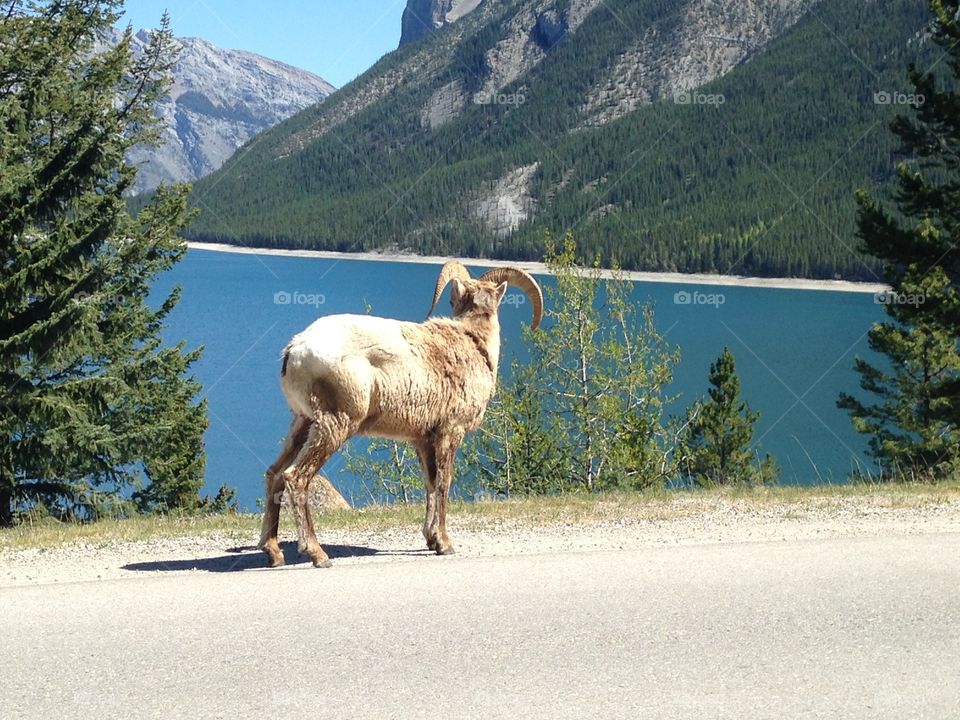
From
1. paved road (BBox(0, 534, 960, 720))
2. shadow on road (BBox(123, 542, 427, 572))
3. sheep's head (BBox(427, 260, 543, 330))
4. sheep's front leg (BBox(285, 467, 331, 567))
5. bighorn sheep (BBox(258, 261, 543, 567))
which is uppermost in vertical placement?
sheep's head (BBox(427, 260, 543, 330))

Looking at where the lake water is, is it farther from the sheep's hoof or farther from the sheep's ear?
the sheep's hoof

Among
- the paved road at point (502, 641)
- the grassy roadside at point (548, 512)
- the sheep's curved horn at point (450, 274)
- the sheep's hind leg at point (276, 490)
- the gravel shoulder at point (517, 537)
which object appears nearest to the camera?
the paved road at point (502, 641)

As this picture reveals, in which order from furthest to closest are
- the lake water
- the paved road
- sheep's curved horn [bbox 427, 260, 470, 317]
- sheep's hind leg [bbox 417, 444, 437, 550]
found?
the lake water < sheep's curved horn [bbox 427, 260, 470, 317] < sheep's hind leg [bbox 417, 444, 437, 550] < the paved road

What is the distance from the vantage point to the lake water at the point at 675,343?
48.1 metres

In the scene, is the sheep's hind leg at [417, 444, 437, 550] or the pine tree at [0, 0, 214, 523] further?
the pine tree at [0, 0, 214, 523]

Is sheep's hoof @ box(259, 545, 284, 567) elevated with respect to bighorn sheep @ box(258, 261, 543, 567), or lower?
lower

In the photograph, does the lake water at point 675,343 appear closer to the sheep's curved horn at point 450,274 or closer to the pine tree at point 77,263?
the pine tree at point 77,263

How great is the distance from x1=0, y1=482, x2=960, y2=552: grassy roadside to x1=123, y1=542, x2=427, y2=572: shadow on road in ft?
1.99

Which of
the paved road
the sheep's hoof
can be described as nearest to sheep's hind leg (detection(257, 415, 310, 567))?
the sheep's hoof

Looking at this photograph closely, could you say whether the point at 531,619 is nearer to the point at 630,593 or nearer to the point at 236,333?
the point at 630,593

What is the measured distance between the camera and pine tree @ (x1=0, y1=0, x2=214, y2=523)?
1459 centimetres

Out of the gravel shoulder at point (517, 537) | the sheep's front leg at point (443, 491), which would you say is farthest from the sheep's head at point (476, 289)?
the gravel shoulder at point (517, 537)

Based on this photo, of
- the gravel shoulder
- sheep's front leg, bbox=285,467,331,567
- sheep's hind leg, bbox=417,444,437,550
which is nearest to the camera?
sheep's front leg, bbox=285,467,331,567

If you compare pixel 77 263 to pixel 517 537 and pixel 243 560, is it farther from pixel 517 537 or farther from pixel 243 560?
pixel 517 537
